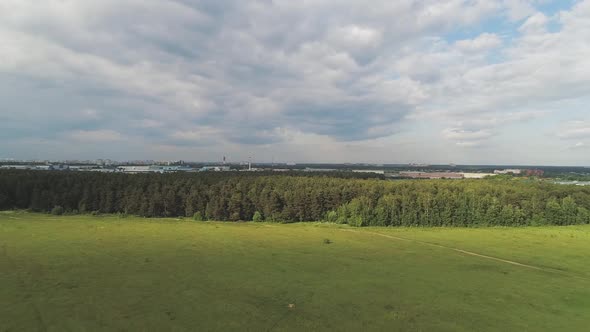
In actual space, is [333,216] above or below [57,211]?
below

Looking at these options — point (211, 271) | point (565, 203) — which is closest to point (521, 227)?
point (565, 203)

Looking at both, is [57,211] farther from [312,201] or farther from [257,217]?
[312,201]

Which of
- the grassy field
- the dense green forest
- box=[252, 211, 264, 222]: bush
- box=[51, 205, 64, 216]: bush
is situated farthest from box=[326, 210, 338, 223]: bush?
box=[51, 205, 64, 216]: bush

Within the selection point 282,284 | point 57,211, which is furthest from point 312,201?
point 57,211

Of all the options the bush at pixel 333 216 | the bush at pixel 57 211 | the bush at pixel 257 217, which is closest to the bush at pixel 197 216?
the bush at pixel 257 217

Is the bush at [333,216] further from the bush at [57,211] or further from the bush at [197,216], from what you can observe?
the bush at [57,211]

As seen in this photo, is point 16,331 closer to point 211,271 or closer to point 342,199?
point 211,271

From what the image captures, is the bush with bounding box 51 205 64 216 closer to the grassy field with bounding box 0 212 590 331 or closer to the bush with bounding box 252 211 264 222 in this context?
the grassy field with bounding box 0 212 590 331
